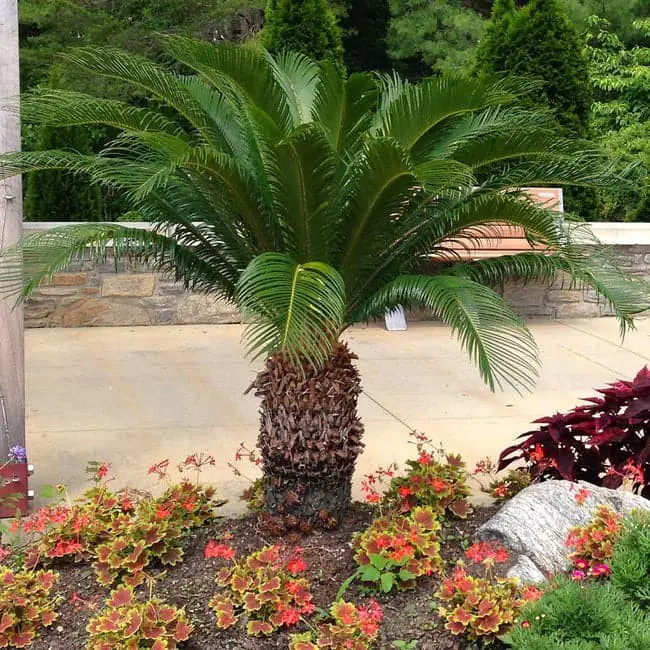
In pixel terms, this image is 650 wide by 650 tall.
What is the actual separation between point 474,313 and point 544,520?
0.90m

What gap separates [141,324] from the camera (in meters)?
7.75

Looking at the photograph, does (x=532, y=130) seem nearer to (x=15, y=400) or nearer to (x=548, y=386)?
(x=15, y=400)

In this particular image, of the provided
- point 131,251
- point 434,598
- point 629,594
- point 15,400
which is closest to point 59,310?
point 15,400

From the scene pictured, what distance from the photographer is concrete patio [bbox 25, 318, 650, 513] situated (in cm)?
480

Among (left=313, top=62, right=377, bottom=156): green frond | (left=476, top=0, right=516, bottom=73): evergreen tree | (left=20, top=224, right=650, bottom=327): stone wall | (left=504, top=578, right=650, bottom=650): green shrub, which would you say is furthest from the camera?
(left=476, top=0, right=516, bottom=73): evergreen tree

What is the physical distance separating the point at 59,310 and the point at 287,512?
474cm

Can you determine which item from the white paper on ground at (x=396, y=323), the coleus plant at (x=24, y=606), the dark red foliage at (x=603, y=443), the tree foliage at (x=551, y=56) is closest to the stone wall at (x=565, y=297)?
the white paper on ground at (x=396, y=323)

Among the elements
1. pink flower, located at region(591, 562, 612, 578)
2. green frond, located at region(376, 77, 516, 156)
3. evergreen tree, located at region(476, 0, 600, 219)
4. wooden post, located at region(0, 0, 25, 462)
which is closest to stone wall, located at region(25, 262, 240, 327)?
wooden post, located at region(0, 0, 25, 462)

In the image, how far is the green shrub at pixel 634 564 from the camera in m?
2.71

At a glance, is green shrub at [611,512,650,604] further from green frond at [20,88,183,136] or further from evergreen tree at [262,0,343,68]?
evergreen tree at [262,0,343,68]

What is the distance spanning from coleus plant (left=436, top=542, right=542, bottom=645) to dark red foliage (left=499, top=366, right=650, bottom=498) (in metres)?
0.86

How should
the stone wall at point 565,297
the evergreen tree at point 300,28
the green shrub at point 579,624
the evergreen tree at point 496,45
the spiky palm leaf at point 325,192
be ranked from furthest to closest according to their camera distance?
the evergreen tree at point 496,45 < the evergreen tree at point 300,28 < the stone wall at point 565,297 < the spiky palm leaf at point 325,192 < the green shrub at point 579,624

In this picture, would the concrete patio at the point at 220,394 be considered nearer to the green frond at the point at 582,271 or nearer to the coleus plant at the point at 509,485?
the coleus plant at the point at 509,485

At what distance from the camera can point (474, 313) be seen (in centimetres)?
293
